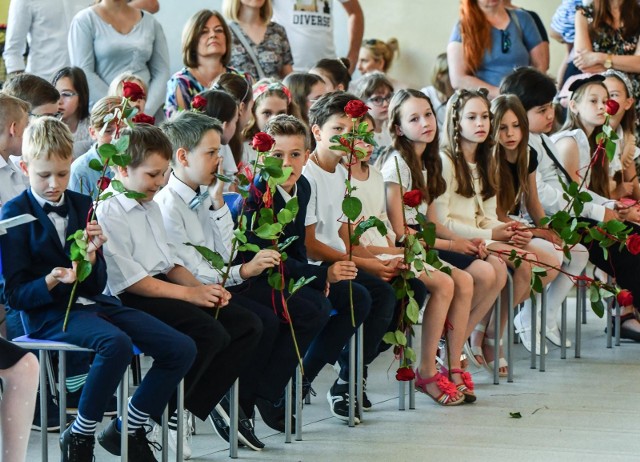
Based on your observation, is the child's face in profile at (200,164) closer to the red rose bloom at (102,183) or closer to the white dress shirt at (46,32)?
the red rose bloom at (102,183)

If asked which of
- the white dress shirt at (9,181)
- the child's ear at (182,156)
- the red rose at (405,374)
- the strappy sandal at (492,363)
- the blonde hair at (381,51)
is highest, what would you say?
the blonde hair at (381,51)

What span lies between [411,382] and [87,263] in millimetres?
1597

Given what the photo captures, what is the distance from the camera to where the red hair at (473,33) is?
21.2ft

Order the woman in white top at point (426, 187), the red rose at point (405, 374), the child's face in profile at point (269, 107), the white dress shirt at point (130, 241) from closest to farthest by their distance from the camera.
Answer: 1. the white dress shirt at point (130, 241)
2. the red rose at point (405, 374)
3. the woman in white top at point (426, 187)
4. the child's face in profile at point (269, 107)

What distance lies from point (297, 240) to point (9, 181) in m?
0.97

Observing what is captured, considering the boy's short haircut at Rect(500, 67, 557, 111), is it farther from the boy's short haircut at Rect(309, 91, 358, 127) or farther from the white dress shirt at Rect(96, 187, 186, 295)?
the white dress shirt at Rect(96, 187, 186, 295)

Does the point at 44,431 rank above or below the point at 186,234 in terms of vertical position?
below

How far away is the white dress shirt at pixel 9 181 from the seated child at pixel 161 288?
1.69 feet

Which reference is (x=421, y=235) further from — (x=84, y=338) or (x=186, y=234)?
(x=84, y=338)

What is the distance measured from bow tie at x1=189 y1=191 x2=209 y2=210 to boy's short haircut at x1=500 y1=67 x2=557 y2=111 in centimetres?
232

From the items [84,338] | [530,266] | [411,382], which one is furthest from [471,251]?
[84,338]

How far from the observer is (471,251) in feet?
15.9

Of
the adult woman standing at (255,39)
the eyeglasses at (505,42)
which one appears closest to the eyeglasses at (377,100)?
the adult woman standing at (255,39)

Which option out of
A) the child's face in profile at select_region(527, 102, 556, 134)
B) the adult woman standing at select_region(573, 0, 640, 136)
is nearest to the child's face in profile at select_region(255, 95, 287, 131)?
the child's face in profile at select_region(527, 102, 556, 134)
